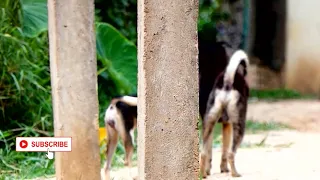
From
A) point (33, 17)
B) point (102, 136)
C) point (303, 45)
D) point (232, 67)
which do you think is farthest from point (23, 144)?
point (303, 45)

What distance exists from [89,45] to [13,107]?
263cm

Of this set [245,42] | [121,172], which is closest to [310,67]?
[245,42]

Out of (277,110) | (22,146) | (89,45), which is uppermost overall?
(89,45)

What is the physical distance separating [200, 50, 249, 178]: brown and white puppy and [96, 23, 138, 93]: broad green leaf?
9.66ft

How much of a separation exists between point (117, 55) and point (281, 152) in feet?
8.95

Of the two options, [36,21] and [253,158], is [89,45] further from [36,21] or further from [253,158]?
[36,21]

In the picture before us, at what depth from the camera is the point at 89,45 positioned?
5.02m

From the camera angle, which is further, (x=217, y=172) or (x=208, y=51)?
(x=208, y=51)

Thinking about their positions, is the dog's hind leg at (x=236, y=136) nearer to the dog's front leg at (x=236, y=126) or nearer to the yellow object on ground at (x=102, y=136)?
the dog's front leg at (x=236, y=126)

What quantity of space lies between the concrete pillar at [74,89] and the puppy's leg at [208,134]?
58.1 inches

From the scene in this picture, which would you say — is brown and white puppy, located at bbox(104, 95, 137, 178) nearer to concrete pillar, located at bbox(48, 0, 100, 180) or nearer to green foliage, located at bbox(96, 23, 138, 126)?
concrete pillar, located at bbox(48, 0, 100, 180)

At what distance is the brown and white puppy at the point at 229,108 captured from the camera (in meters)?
6.15

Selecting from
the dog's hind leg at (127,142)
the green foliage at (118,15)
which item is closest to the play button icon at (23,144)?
the dog's hind leg at (127,142)

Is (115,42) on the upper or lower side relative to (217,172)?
upper
